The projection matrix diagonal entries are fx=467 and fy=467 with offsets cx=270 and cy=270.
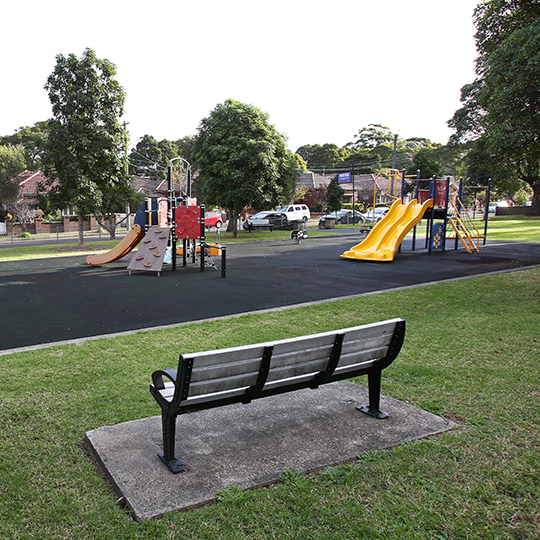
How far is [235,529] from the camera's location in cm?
264

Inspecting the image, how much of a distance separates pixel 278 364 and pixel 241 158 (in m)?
25.0

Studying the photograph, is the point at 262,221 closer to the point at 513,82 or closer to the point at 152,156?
the point at 513,82

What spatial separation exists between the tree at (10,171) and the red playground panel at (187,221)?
97.5ft

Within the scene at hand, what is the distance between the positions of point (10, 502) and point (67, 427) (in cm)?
102

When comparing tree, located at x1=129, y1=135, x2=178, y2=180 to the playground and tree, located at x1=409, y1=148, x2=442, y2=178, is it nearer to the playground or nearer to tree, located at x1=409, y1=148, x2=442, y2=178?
tree, located at x1=409, y1=148, x2=442, y2=178

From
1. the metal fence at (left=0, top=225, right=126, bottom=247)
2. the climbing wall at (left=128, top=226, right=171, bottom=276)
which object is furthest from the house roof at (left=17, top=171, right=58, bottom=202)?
the climbing wall at (left=128, top=226, right=171, bottom=276)

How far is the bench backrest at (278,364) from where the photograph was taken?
10.5ft

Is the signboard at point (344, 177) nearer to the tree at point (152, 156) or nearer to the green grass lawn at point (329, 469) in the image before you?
the tree at point (152, 156)

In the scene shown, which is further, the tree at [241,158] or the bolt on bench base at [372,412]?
the tree at [241,158]

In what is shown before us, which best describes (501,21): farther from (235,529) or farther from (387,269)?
(235,529)

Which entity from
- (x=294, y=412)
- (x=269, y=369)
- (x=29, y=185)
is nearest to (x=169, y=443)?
(x=269, y=369)

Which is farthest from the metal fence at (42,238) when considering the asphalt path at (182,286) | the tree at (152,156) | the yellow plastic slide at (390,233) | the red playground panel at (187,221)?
the tree at (152,156)

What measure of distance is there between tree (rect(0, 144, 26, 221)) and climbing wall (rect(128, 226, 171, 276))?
96.1 feet

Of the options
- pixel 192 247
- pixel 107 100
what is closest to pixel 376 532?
pixel 192 247
